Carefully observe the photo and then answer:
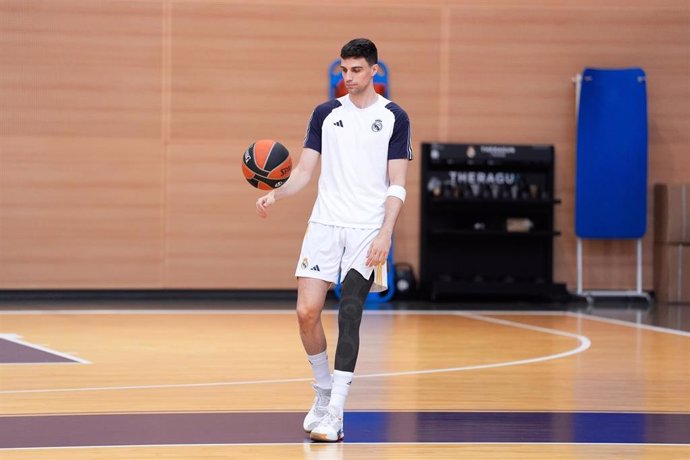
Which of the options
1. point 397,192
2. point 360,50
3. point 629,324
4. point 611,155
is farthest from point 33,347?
point 611,155

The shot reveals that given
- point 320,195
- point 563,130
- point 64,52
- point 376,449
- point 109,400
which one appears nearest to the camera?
point 376,449

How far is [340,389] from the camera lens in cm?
436

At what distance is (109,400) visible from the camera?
204 inches

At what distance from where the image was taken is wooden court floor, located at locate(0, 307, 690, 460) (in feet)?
13.8

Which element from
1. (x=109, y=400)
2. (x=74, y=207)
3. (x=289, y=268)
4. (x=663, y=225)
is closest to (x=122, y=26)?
(x=74, y=207)

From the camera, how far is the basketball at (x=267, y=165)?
4562mm

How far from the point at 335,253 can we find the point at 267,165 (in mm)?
452

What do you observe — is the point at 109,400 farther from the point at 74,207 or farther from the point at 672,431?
the point at 74,207

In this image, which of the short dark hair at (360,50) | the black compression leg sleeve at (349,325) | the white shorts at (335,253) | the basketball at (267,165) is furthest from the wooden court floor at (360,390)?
the short dark hair at (360,50)

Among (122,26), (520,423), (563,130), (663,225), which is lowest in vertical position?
(520,423)

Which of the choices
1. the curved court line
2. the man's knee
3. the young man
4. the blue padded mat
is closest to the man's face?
the young man

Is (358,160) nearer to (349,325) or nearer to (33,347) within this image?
(349,325)

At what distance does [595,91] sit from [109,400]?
298 inches

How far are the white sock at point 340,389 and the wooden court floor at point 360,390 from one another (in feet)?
0.59
